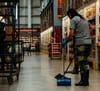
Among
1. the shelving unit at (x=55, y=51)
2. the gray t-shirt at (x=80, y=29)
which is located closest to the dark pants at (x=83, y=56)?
the gray t-shirt at (x=80, y=29)

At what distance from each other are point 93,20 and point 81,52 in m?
5.90

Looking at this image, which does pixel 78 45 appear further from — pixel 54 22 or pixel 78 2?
pixel 54 22

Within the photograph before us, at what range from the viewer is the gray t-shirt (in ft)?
30.5

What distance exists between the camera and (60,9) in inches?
1043

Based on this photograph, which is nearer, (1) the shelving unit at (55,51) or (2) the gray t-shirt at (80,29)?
(2) the gray t-shirt at (80,29)

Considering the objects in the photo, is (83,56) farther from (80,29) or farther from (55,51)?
(55,51)

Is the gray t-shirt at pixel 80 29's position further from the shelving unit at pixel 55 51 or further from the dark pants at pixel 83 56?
the shelving unit at pixel 55 51

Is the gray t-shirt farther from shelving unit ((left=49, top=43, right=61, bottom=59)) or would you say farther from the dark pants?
shelving unit ((left=49, top=43, right=61, bottom=59))

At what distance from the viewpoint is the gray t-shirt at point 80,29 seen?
9.28 metres

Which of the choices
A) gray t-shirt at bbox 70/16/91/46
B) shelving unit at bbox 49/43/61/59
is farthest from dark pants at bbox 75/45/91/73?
shelving unit at bbox 49/43/61/59

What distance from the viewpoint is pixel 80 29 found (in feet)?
30.7

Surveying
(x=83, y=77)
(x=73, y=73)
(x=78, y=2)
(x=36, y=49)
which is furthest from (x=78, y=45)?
(x=36, y=49)

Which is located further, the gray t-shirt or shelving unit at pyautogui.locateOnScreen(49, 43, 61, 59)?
shelving unit at pyautogui.locateOnScreen(49, 43, 61, 59)

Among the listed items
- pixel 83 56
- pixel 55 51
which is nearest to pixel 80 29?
pixel 83 56
